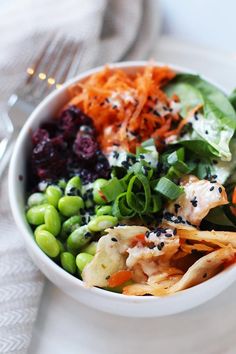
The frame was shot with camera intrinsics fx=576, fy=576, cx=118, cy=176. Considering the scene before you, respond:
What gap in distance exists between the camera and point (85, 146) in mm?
2227

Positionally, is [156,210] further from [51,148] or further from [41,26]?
[41,26]

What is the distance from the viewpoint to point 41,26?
2793mm

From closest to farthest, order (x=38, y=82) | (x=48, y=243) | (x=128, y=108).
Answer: (x=48, y=243) < (x=128, y=108) < (x=38, y=82)

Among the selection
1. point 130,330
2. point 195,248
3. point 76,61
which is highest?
point 76,61

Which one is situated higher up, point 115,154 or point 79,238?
point 115,154

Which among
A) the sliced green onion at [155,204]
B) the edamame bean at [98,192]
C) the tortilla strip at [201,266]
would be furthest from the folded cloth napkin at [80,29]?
the tortilla strip at [201,266]

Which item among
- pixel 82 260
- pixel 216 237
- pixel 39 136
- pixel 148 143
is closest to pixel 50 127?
pixel 39 136

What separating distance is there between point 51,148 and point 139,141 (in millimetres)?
348

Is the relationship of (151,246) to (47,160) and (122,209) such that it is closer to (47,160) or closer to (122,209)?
(122,209)

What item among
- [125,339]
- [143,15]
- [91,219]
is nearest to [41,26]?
[143,15]

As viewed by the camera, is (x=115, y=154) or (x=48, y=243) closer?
(x=48, y=243)

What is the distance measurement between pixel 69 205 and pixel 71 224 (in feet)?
0.22

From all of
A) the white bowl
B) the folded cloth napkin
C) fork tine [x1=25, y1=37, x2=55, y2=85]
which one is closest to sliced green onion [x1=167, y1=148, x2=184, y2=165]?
the white bowl

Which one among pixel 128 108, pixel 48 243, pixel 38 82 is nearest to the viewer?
pixel 48 243
